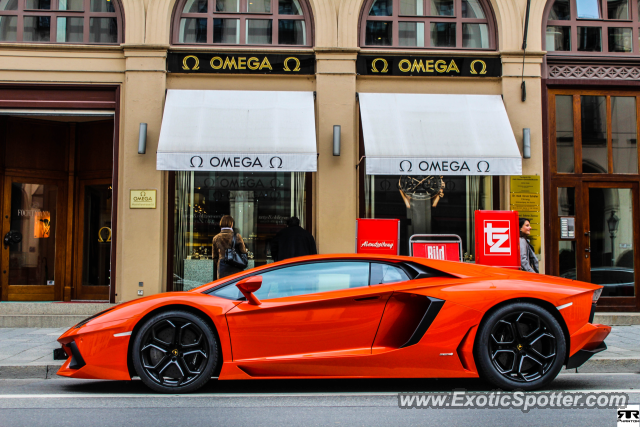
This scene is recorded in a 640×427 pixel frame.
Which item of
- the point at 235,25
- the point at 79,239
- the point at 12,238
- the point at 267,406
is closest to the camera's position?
the point at 267,406

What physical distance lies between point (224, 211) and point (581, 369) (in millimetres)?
6219

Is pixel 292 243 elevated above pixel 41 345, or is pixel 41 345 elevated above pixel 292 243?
pixel 292 243

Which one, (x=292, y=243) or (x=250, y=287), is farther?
(x=292, y=243)

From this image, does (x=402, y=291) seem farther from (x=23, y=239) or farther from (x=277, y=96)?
(x=23, y=239)

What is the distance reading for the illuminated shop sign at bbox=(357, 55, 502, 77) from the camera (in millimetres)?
10070

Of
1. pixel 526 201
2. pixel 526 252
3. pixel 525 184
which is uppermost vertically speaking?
pixel 525 184

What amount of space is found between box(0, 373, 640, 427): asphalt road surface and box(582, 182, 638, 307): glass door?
4884 mm

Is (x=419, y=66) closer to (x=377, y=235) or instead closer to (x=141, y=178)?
(x=377, y=235)

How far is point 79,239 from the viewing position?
11.3m

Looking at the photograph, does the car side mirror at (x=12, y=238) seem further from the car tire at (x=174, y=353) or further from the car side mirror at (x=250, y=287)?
the car side mirror at (x=250, y=287)

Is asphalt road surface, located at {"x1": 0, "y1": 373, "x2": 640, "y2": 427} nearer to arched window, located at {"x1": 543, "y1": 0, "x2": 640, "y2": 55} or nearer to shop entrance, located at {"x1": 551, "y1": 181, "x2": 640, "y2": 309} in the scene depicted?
shop entrance, located at {"x1": 551, "y1": 181, "x2": 640, "y2": 309}

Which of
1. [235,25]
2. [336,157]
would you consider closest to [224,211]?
[336,157]

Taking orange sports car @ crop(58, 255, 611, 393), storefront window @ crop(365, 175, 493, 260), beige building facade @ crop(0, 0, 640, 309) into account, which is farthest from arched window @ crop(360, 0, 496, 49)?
orange sports car @ crop(58, 255, 611, 393)

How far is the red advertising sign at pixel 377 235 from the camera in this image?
28.1ft
